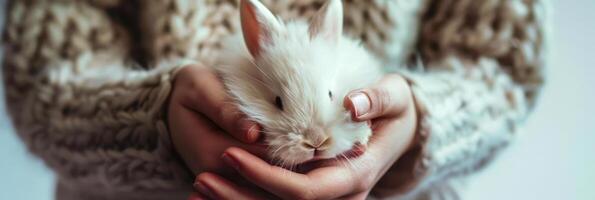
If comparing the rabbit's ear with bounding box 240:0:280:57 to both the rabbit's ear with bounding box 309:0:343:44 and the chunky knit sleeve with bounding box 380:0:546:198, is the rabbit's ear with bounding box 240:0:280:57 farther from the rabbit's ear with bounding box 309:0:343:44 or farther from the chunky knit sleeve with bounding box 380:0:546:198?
the chunky knit sleeve with bounding box 380:0:546:198

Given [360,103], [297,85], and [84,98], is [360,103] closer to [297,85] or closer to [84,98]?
[297,85]

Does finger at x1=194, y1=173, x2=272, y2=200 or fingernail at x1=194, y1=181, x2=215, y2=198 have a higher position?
finger at x1=194, y1=173, x2=272, y2=200

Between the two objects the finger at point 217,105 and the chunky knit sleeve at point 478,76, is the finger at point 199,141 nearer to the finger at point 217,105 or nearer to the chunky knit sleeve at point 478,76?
the finger at point 217,105

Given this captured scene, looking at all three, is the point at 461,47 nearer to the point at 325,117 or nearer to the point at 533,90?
the point at 533,90

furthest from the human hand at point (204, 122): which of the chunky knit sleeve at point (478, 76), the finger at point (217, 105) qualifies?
the chunky knit sleeve at point (478, 76)

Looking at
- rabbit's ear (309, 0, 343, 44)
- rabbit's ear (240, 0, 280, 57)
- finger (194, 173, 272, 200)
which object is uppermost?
rabbit's ear (309, 0, 343, 44)

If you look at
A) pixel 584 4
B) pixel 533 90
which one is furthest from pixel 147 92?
pixel 584 4

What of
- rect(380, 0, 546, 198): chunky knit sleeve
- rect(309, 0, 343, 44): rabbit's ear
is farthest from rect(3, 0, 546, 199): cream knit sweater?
rect(309, 0, 343, 44): rabbit's ear
